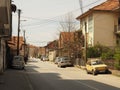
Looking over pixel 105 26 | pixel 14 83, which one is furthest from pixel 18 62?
pixel 14 83

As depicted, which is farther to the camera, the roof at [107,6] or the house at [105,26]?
the house at [105,26]

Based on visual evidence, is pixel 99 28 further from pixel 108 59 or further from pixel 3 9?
pixel 3 9

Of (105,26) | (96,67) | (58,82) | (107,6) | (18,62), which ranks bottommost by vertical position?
(58,82)

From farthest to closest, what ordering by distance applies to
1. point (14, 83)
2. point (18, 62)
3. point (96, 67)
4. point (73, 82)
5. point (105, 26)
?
point (105, 26) < point (18, 62) < point (96, 67) < point (73, 82) < point (14, 83)

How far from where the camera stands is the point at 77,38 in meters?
75.1

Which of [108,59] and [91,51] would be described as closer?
[108,59]

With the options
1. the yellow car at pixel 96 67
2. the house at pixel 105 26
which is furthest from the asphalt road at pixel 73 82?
the house at pixel 105 26

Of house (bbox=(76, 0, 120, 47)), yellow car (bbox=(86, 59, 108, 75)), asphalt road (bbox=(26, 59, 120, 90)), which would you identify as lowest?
asphalt road (bbox=(26, 59, 120, 90))

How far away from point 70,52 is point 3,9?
185 feet

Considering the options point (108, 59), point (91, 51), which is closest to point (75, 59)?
point (91, 51)

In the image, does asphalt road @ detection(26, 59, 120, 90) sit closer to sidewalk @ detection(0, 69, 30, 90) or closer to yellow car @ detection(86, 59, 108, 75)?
sidewalk @ detection(0, 69, 30, 90)

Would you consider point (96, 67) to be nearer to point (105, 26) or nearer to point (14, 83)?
point (14, 83)

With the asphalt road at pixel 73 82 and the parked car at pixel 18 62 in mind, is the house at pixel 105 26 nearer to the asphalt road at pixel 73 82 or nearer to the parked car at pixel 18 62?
the parked car at pixel 18 62

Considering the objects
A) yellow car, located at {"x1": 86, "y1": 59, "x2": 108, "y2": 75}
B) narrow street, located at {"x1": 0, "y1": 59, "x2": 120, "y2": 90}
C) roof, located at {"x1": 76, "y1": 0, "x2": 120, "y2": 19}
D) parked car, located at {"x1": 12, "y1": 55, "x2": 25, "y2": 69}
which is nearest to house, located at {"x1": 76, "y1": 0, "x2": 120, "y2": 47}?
roof, located at {"x1": 76, "y1": 0, "x2": 120, "y2": 19}
